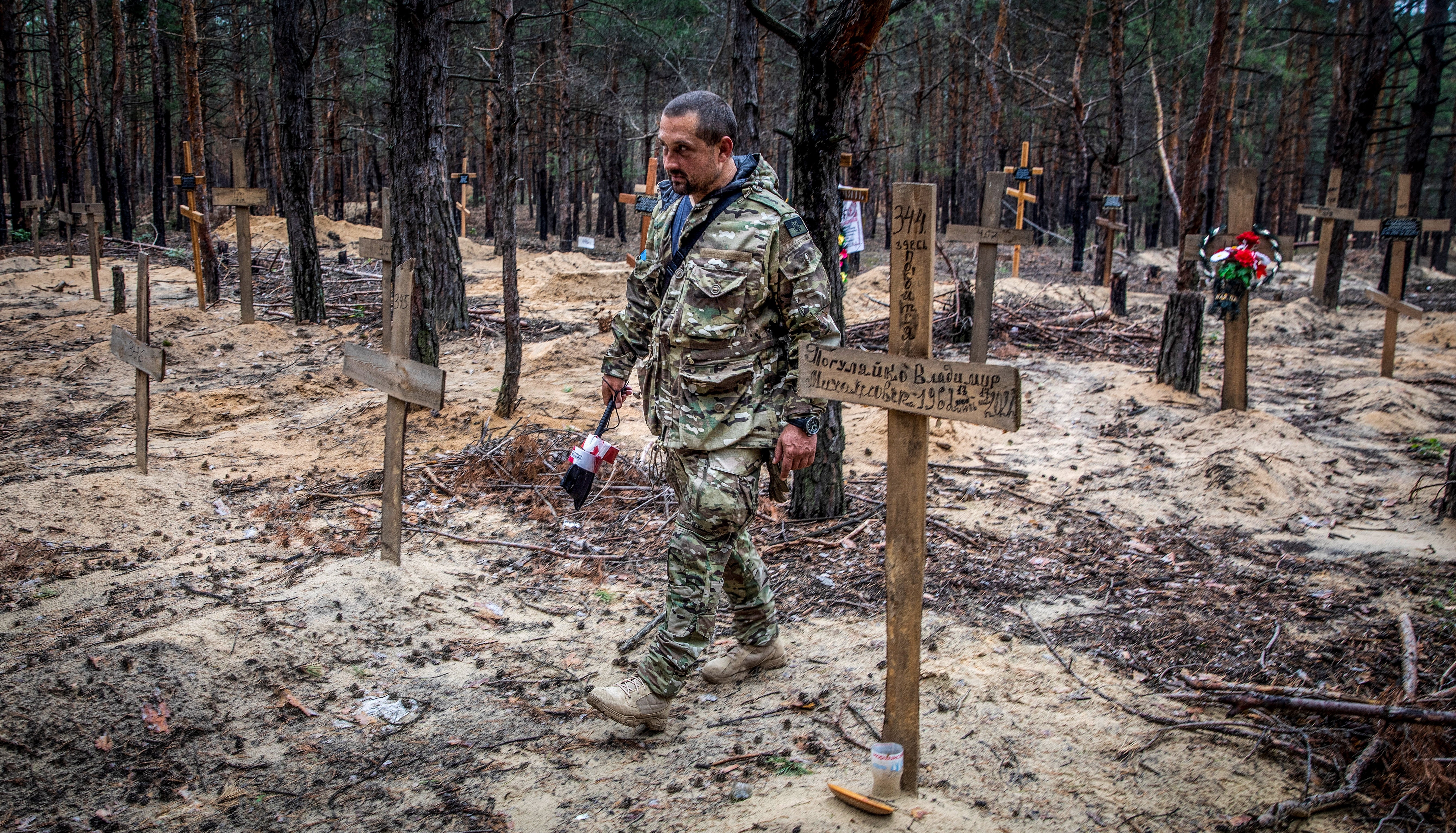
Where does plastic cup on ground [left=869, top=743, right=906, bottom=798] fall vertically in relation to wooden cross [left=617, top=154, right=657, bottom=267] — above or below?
below

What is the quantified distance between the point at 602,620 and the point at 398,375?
1555 millimetres

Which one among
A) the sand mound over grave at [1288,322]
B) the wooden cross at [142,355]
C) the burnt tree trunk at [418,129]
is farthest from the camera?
the sand mound over grave at [1288,322]

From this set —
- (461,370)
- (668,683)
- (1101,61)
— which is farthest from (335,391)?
(1101,61)

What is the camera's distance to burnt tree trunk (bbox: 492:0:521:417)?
22.0ft

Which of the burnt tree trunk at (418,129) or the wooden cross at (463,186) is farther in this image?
the wooden cross at (463,186)

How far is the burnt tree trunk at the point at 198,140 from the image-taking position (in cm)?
1290

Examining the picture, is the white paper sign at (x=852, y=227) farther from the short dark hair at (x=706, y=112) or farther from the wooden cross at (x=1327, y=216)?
the short dark hair at (x=706, y=112)

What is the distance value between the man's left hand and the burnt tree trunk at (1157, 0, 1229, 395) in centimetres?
684

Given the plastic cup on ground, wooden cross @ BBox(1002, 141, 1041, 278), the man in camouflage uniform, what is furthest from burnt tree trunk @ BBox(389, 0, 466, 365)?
wooden cross @ BBox(1002, 141, 1041, 278)

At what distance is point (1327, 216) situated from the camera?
494 inches

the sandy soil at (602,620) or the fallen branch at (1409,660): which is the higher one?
the fallen branch at (1409,660)

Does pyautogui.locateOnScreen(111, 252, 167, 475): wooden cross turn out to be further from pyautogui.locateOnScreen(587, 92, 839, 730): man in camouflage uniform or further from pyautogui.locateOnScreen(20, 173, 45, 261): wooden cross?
pyautogui.locateOnScreen(20, 173, 45, 261): wooden cross

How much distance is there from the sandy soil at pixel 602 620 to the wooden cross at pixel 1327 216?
4736 mm

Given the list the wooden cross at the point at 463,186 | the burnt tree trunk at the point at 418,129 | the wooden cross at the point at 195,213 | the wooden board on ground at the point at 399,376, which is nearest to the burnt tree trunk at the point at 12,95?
the wooden cross at the point at 463,186
